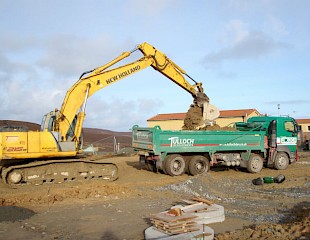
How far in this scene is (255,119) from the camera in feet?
60.1

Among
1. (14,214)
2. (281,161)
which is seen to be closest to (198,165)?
(281,161)

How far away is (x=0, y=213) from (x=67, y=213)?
1.55m

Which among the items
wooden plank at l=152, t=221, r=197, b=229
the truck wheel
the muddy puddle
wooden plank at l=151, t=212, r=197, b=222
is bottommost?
the muddy puddle

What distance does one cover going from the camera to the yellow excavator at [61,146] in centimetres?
1256

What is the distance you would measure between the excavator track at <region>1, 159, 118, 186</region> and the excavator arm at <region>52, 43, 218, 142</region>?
→ 98 centimetres

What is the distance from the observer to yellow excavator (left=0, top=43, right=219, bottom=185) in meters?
12.6

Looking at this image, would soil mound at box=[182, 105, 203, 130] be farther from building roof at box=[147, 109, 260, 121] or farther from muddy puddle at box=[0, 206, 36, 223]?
building roof at box=[147, 109, 260, 121]

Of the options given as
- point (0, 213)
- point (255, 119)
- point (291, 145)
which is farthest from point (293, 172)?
point (0, 213)

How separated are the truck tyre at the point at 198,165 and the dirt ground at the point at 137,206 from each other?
780 millimetres

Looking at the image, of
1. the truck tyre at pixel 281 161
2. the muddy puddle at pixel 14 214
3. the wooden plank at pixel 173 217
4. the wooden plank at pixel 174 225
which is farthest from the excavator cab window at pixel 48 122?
the truck tyre at pixel 281 161

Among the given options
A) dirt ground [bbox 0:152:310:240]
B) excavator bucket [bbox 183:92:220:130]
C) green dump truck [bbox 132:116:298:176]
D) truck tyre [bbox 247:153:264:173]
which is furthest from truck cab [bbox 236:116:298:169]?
dirt ground [bbox 0:152:310:240]

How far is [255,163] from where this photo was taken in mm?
16828

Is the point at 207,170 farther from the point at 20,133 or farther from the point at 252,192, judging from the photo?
the point at 20,133

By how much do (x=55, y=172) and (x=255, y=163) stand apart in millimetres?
9009
